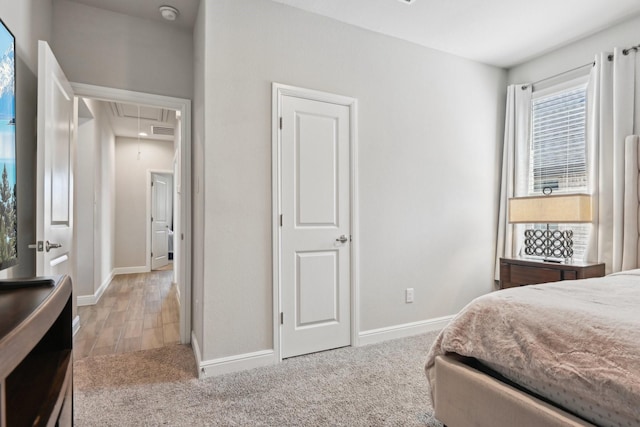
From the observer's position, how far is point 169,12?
259 cm

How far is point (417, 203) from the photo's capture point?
311 centimetres

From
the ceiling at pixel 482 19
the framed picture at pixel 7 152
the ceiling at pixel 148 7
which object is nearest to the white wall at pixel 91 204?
the ceiling at pixel 148 7

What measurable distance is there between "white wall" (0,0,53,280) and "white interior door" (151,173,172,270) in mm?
4617

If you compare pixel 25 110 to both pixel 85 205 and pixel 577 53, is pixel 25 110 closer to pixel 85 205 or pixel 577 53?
pixel 85 205

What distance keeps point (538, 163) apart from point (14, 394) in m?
4.05

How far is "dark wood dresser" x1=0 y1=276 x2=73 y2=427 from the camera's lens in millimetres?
560

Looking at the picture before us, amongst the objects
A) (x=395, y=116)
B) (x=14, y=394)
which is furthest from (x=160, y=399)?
(x=395, y=116)

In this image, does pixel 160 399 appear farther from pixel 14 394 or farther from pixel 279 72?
pixel 279 72

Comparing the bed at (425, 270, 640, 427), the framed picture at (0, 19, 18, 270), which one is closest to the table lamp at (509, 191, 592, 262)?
the bed at (425, 270, 640, 427)

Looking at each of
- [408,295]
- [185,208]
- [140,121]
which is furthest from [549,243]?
[140,121]

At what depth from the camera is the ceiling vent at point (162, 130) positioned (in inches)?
217

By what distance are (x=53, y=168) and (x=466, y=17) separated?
3147 mm

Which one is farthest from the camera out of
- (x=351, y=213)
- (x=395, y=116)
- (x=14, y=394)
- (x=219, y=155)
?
(x=395, y=116)

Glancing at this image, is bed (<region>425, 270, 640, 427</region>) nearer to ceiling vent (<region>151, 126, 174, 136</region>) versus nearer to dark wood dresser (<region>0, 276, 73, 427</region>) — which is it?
dark wood dresser (<region>0, 276, 73, 427</region>)
